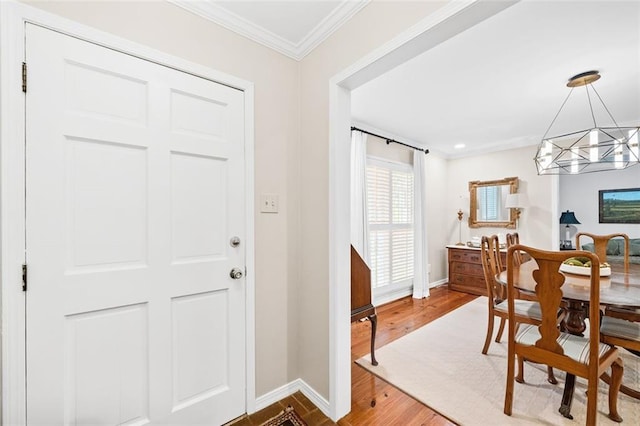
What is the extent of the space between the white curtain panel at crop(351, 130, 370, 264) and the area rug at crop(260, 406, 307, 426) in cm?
196

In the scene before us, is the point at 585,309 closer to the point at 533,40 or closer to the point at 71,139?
the point at 533,40

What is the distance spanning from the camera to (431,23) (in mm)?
1171

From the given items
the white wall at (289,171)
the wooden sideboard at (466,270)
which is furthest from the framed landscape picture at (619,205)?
the white wall at (289,171)

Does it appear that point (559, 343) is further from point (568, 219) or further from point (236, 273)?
point (568, 219)

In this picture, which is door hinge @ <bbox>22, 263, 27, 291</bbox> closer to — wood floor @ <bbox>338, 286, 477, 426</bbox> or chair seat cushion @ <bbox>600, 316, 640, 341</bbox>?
wood floor @ <bbox>338, 286, 477, 426</bbox>

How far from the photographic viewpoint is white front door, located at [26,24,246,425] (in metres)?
1.15

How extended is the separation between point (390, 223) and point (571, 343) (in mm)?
2562

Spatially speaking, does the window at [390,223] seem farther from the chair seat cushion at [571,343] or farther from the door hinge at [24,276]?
the door hinge at [24,276]

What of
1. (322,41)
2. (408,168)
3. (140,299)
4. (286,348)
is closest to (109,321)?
(140,299)

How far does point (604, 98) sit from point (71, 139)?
437cm

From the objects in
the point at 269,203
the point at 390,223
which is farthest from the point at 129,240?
the point at 390,223

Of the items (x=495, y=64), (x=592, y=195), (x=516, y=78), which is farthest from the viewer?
(x=592, y=195)

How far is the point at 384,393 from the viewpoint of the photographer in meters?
1.91

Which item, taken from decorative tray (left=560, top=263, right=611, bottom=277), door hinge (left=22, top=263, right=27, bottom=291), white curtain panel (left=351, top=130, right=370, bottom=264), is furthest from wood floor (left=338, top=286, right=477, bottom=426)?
door hinge (left=22, top=263, right=27, bottom=291)
